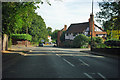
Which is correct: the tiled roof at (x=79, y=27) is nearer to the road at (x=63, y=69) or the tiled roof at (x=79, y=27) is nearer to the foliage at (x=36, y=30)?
the foliage at (x=36, y=30)

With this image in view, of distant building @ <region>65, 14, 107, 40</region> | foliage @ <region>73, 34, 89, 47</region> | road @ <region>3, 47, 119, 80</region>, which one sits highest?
distant building @ <region>65, 14, 107, 40</region>

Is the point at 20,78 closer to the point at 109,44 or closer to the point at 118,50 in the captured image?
the point at 118,50

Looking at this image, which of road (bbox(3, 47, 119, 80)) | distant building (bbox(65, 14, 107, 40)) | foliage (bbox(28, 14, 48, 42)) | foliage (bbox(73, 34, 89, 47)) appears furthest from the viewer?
foliage (bbox(28, 14, 48, 42))

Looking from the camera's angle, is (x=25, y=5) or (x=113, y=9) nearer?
(x=25, y=5)

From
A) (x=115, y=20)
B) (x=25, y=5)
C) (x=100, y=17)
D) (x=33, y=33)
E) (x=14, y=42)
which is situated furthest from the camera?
(x=33, y=33)

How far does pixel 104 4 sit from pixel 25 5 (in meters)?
9.72

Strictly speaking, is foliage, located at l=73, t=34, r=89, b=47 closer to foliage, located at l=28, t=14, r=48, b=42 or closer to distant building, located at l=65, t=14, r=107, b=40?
distant building, located at l=65, t=14, r=107, b=40

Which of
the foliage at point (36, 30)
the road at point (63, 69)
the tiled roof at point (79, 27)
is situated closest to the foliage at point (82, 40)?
the tiled roof at point (79, 27)

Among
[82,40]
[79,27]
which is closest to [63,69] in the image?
[82,40]

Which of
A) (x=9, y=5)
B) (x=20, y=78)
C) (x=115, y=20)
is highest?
(x=9, y=5)

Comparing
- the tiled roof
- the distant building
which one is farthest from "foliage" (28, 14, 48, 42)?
the tiled roof

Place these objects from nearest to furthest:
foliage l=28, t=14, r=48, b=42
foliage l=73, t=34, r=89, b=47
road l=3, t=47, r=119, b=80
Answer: road l=3, t=47, r=119, b=80
foliage l=73, t=34, r=89, b=47
foliage l=28, t=14, r=48, b=42

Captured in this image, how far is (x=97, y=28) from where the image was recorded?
64.4 metres

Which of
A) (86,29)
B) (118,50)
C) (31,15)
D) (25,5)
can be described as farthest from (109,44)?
(86,29)
